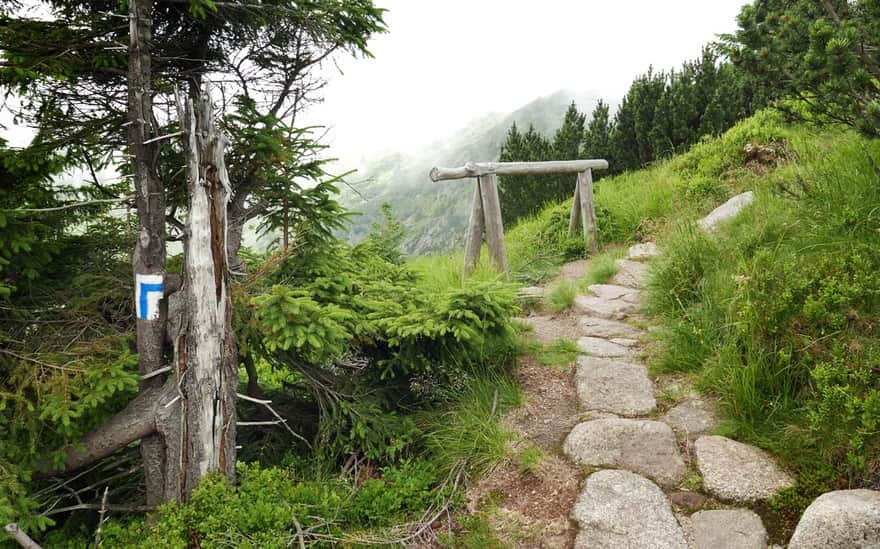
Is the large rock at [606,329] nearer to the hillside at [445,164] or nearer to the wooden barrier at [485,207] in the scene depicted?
the wooden barrier at [485,207]

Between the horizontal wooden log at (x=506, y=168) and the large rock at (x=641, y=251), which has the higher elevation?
the horizontal wooden log at (x=506, y=168)

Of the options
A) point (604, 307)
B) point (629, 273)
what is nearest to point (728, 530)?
point (604, 307)

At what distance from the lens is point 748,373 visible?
3.18 m

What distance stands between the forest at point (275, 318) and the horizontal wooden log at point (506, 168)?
2261mm

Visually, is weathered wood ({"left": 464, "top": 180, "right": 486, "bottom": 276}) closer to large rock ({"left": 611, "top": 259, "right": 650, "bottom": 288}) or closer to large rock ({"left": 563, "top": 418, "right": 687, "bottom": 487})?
large rock ({"left": 611, "top": 259, "right": 650, "bottom": 288})

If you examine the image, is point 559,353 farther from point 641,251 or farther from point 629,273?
point 641,251

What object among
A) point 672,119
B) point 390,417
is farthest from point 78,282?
point 672,119

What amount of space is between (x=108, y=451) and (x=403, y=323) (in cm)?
193

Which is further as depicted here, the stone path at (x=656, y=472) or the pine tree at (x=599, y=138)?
the pine tree at (x=599, y=138)

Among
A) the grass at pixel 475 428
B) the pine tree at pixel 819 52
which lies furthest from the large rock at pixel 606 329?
the pine tree at pixel 819 52

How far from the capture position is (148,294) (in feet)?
10.6

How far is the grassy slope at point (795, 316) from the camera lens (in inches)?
105

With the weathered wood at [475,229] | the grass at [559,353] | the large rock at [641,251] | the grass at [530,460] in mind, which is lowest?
the grass at [530,460]

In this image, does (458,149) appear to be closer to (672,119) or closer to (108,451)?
(672,119)
